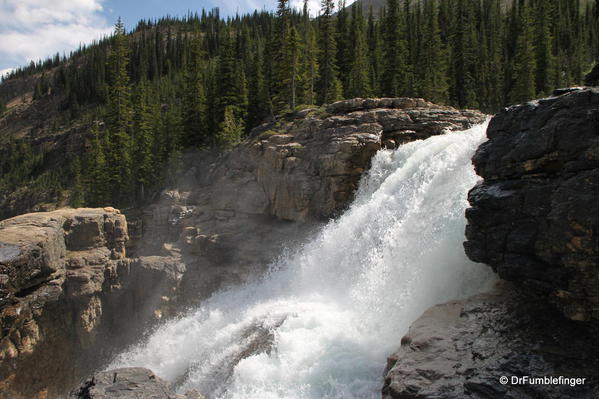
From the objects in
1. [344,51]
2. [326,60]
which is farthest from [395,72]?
[344,51]

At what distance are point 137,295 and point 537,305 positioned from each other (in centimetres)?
2226

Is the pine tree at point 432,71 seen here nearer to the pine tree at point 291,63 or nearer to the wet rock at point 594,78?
the pine tree at point 291,63

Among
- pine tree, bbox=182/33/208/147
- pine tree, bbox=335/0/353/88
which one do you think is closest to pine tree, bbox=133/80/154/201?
pine tree, bbox=182/33/208/147

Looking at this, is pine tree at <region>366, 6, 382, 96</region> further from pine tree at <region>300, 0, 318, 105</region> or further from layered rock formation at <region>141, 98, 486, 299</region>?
layered rock formation at <region>141, 98, 486, 299</region>

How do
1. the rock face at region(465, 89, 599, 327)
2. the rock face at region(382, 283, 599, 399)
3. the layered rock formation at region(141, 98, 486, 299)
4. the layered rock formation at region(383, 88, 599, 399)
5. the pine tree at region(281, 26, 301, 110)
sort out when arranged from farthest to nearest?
the pine tree at region(281, 26, 301, 110)
the layered rock formation at region(141, 98, 486, 299)
the rock face at region(382, 283, 599, 399)
the layered rock formation at region(383, 88, 599, 399)
the rock face at region(465, 89, 599, 327)

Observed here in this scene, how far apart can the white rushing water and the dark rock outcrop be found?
2368mm

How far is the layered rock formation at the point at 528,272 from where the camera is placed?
931 centimetres

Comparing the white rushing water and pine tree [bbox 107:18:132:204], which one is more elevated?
pine tree [bbox 107:18:132:204]

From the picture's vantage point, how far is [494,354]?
10648 millimetres

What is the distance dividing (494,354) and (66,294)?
71.3ft

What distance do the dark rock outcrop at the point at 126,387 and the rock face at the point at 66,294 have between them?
291 inches

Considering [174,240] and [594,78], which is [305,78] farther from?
[594,78]

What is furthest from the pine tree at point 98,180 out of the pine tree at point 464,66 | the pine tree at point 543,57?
the pine tree at point 543,57

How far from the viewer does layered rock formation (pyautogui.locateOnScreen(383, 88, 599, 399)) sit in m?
9.31
